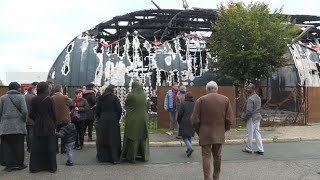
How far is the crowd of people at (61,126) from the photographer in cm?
877

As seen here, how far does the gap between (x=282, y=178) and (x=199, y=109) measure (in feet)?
7.11

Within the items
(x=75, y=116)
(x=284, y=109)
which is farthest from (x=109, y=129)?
(x=284, y=109)

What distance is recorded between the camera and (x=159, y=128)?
16.1m

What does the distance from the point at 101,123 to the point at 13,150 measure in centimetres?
192

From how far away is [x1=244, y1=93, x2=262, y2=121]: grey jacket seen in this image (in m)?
11.0

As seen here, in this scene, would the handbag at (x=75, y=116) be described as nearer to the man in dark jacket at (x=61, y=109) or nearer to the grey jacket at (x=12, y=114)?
the man in dark jacket at (x=61, y=109)

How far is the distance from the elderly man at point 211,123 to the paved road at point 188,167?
931mm

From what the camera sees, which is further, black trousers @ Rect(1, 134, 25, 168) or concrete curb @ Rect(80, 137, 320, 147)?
concrete curb @ Rect(80, 137, 320, 147)

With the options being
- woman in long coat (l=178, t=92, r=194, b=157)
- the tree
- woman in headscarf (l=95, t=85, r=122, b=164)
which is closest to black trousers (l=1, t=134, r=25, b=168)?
woman in headscarf (l=95, t=85, r=122, b=164)

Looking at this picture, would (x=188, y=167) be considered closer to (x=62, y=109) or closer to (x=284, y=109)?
(x=62, y=109)

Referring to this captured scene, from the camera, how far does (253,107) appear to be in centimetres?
1102

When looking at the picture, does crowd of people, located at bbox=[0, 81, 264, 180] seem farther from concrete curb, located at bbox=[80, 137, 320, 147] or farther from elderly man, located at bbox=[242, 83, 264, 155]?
concrete curb, located at bbox=[80, 137, 320, 147]

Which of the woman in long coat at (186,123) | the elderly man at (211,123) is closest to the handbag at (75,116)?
the woman in long coat at (186,123)

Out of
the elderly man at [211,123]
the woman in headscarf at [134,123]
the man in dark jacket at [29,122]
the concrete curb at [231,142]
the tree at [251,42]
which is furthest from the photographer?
the tree at [251,42]
